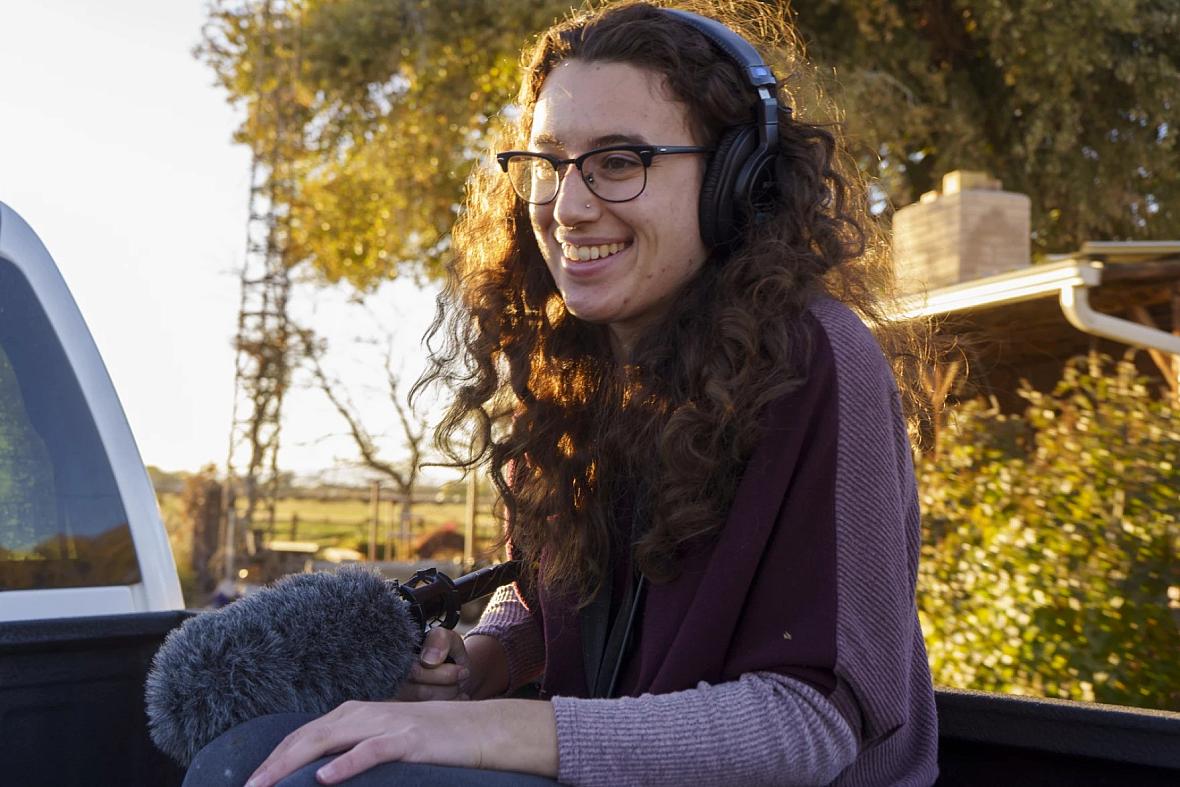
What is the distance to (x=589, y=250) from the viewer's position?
2029 millimetres

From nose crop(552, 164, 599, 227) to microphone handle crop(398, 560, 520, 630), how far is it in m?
0.64

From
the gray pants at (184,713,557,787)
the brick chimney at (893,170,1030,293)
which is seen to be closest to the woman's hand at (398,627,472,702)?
the gray pants at (184,713,557,787)

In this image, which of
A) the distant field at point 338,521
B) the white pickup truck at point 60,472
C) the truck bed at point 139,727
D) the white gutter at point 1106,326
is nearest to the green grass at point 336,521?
the distant field at point 338,521

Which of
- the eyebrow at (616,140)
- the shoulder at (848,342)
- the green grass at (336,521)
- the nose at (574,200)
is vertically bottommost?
the green grass at (336,521)

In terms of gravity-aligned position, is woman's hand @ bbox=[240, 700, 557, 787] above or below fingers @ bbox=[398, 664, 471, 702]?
above

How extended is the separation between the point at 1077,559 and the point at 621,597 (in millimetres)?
3316

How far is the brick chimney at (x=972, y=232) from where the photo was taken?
10898 millimetres

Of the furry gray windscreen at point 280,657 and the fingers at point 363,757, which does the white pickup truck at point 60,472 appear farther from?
the fingers at point 363,757

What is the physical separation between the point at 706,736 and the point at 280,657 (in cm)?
63

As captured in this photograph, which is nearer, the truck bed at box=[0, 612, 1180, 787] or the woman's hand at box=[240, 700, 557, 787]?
the woman's hand at box=[240, 700, 557, 787]

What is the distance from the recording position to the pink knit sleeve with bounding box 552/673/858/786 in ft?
4.92

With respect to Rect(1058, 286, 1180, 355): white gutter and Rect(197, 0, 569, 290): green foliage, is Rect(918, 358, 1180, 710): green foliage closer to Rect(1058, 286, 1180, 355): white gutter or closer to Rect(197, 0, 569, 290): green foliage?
Rect(1058, 286, 1180, 355): white gutter

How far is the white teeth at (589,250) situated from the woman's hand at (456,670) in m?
0.69

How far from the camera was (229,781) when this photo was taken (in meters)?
1.50
